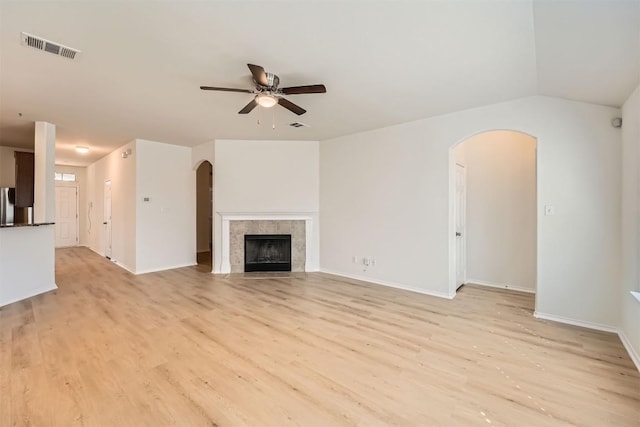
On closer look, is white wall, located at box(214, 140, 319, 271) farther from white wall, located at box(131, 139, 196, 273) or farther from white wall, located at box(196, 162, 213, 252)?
white wall, located at box(196, 162, 213, 252)

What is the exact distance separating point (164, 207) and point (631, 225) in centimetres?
754

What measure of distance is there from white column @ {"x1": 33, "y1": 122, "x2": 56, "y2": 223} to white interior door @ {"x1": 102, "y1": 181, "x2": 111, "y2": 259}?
8.93 feet

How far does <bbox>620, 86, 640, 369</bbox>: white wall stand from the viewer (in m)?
2.65

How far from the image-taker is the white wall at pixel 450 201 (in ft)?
10.5

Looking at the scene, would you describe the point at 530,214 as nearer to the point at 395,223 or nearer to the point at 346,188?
the point at 395,223

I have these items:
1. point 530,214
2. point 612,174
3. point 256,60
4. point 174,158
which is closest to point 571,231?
point 612,174

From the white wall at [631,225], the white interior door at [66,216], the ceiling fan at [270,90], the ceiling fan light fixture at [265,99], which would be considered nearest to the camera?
the white wall at [631,225]

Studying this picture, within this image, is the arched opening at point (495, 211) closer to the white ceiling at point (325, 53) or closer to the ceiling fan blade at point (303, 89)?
the white ceiling at point (325, 53)

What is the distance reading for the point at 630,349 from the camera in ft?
8.81

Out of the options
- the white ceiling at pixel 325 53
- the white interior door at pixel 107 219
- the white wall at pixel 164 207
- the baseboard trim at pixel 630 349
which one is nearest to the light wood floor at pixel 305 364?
the baseboard trim at pixel 630 349

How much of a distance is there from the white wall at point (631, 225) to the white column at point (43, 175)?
Result: 7893 millimetres

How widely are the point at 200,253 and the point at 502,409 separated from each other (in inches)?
314

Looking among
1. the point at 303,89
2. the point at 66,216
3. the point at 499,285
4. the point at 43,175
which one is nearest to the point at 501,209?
the point at 499,285

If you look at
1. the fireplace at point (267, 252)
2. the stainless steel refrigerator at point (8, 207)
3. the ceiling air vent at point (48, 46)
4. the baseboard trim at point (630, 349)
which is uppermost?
the ceiling air vent at point (48, 46)
